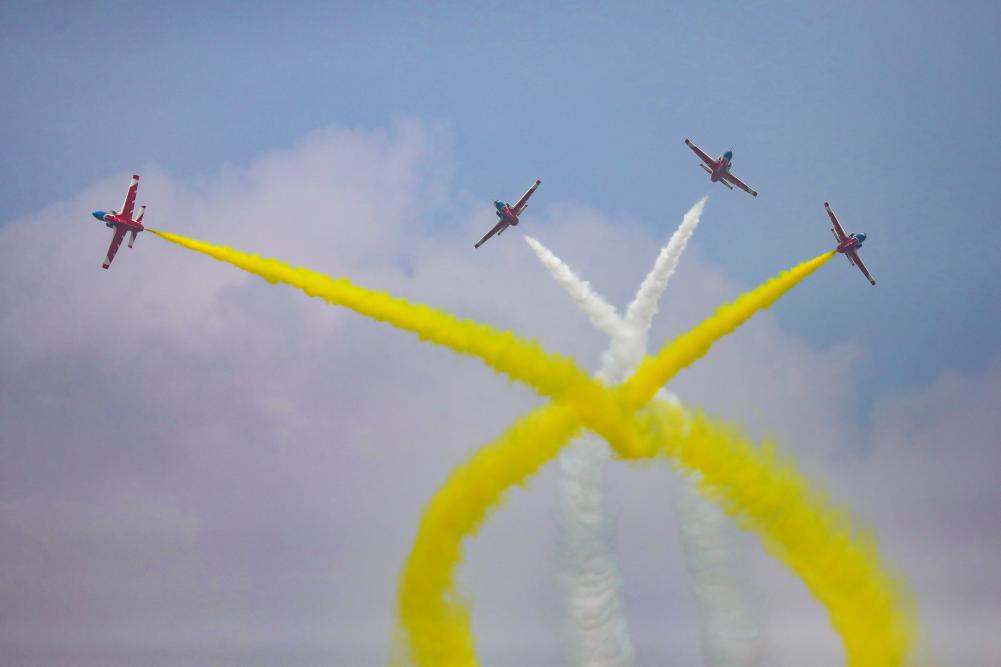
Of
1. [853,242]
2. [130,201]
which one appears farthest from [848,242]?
[130,201]

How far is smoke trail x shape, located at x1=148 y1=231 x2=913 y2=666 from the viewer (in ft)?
161

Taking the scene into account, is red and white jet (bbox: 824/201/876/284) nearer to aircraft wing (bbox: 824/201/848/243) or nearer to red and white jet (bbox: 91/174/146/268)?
aircraft wing (bbox: 824/201/848/243)

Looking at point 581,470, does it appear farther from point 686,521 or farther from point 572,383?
point 572,383

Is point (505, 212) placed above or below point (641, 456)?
above

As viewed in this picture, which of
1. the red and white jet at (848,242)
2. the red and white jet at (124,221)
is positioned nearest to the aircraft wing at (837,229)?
the red and white jet at (848,242)

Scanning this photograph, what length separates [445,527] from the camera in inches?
1966

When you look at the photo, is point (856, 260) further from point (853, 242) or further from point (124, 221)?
point (124, 221)

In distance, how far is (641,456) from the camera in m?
49.8

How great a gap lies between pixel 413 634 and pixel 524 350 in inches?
650

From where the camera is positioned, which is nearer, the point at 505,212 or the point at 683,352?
the point at 683,352

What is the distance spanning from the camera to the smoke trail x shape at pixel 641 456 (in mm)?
49062

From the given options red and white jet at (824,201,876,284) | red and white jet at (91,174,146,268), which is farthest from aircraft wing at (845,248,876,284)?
red and white jet at (91,174,146,268)

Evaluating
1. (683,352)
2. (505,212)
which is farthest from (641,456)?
(505,212)

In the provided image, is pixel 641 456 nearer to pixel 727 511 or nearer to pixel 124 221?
pixel 727 511
